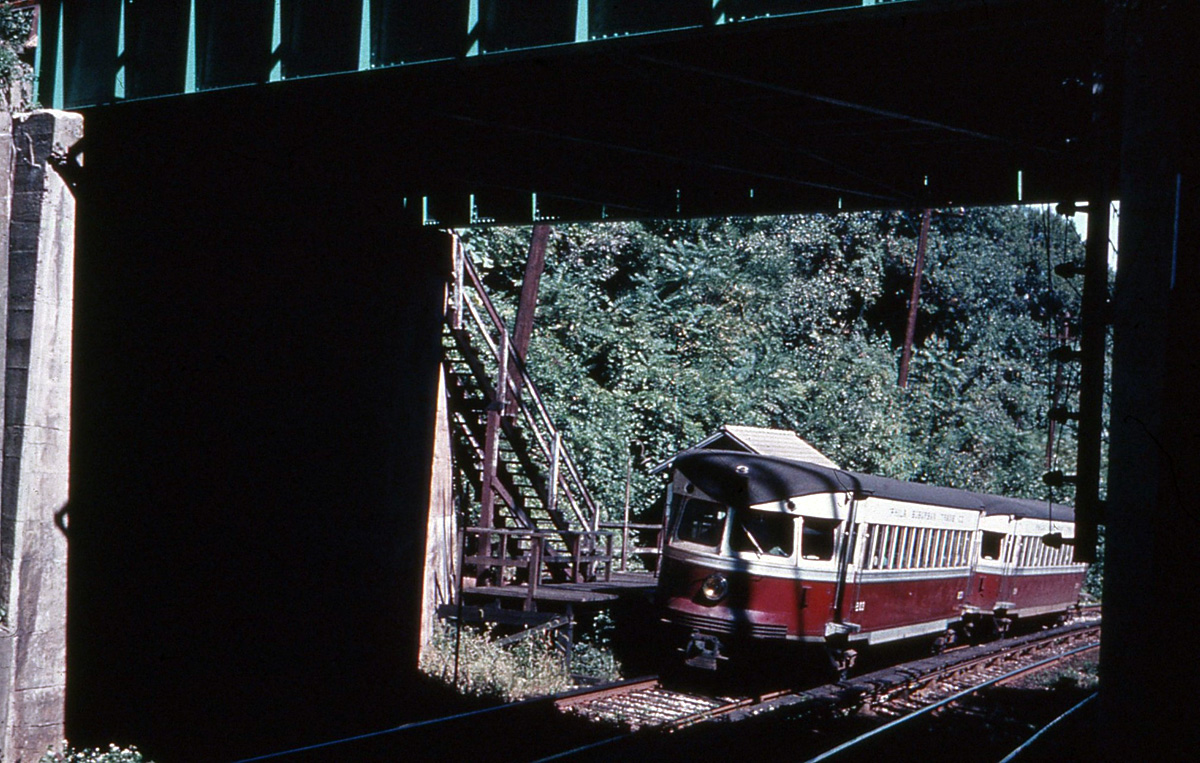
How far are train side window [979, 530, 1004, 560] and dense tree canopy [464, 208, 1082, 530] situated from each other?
4.97 m

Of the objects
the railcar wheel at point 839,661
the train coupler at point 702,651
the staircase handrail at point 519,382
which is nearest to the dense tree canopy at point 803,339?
the staircase handrail at point 519,382

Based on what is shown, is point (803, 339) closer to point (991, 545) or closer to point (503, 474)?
point (991, 545)

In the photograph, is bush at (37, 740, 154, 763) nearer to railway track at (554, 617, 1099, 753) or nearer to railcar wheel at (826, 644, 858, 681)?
railway track at (554, 617, 1099, 753)

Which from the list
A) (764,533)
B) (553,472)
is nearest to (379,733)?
(764,533)

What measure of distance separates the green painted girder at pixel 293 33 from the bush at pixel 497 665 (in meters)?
7.53

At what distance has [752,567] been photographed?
1484 centimetres

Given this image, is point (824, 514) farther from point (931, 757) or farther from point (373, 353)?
point (373, 353)

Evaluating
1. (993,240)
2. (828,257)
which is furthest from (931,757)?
(993,240)

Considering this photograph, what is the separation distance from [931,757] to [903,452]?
2068 centimetres

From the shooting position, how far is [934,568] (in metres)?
18.4

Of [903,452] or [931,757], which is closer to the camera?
[931,757]

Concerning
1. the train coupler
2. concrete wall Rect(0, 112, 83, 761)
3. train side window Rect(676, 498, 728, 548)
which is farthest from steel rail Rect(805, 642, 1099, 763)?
concrete wall Rect(0, 112, 83, 761)

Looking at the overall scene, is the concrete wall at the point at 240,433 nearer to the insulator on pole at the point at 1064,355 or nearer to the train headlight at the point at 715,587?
the train headlight at the point at 715,587

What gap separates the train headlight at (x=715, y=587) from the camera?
1495 cm
